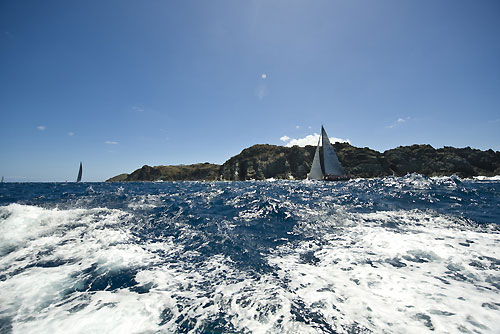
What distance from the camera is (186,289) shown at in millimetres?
4805

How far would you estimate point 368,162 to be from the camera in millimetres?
125312

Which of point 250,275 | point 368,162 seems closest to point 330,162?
point 250,275

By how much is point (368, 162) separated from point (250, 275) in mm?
142775

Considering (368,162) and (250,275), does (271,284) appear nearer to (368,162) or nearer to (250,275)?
(250,275)

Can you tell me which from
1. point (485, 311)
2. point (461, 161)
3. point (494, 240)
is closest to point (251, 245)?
point (485, 311)

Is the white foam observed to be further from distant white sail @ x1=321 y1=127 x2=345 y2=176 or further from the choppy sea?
distant white sail @ x1=321 y1=127 x2=345 y2=176

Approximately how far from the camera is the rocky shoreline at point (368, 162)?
110875 millimetres

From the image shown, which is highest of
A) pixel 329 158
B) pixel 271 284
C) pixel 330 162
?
pixel 329 158

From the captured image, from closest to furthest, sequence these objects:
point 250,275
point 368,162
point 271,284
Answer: point 271,284, point 250,275, point 368,162

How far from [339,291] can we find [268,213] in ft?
24.4

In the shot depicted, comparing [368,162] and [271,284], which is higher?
[368,162]

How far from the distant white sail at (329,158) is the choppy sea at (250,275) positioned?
51.1m

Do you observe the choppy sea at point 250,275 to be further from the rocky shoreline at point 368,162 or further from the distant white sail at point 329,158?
the rocky shoreline at point 368,162

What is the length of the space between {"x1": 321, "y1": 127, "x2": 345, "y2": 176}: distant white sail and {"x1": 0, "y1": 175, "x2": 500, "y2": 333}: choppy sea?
51.1 meters
